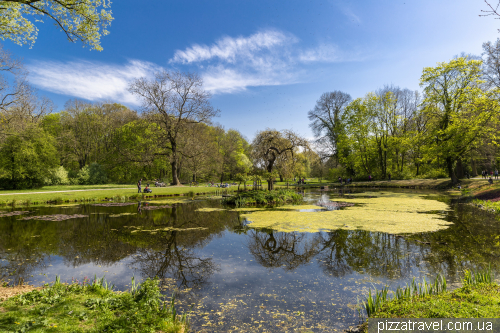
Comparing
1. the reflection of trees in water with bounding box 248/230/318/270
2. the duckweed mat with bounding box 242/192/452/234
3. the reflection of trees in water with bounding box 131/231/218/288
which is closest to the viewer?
the reflection of trees in water with bounding box 131/231/218/288

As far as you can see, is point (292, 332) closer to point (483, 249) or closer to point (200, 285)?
point (200, 285)

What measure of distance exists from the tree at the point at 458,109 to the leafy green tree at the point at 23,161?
4601 centimetres

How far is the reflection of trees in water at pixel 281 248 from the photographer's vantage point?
694 centimetres

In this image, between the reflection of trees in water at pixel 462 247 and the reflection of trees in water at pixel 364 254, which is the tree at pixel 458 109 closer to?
the reflection of trees in water at pixel 462 247

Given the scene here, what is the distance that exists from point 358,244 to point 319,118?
4079 cm

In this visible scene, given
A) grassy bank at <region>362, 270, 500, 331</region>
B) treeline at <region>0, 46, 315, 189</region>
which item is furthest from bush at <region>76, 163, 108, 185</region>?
grassy bank at <region>362, 270, 500, 331</region>

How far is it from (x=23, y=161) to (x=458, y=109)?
51460 mm

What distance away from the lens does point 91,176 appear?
125 feet

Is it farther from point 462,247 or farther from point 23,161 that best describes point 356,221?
point 23,161

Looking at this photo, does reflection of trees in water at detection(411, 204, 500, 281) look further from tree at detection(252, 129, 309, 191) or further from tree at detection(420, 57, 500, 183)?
tree at detection(420, 57, 500, 183)

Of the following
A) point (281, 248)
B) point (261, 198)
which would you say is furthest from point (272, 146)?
point (281, 248)

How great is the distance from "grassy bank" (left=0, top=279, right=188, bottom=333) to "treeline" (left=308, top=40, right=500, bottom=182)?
1171 inches

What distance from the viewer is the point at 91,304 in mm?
4203

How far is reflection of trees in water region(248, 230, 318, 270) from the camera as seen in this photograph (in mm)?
6938
